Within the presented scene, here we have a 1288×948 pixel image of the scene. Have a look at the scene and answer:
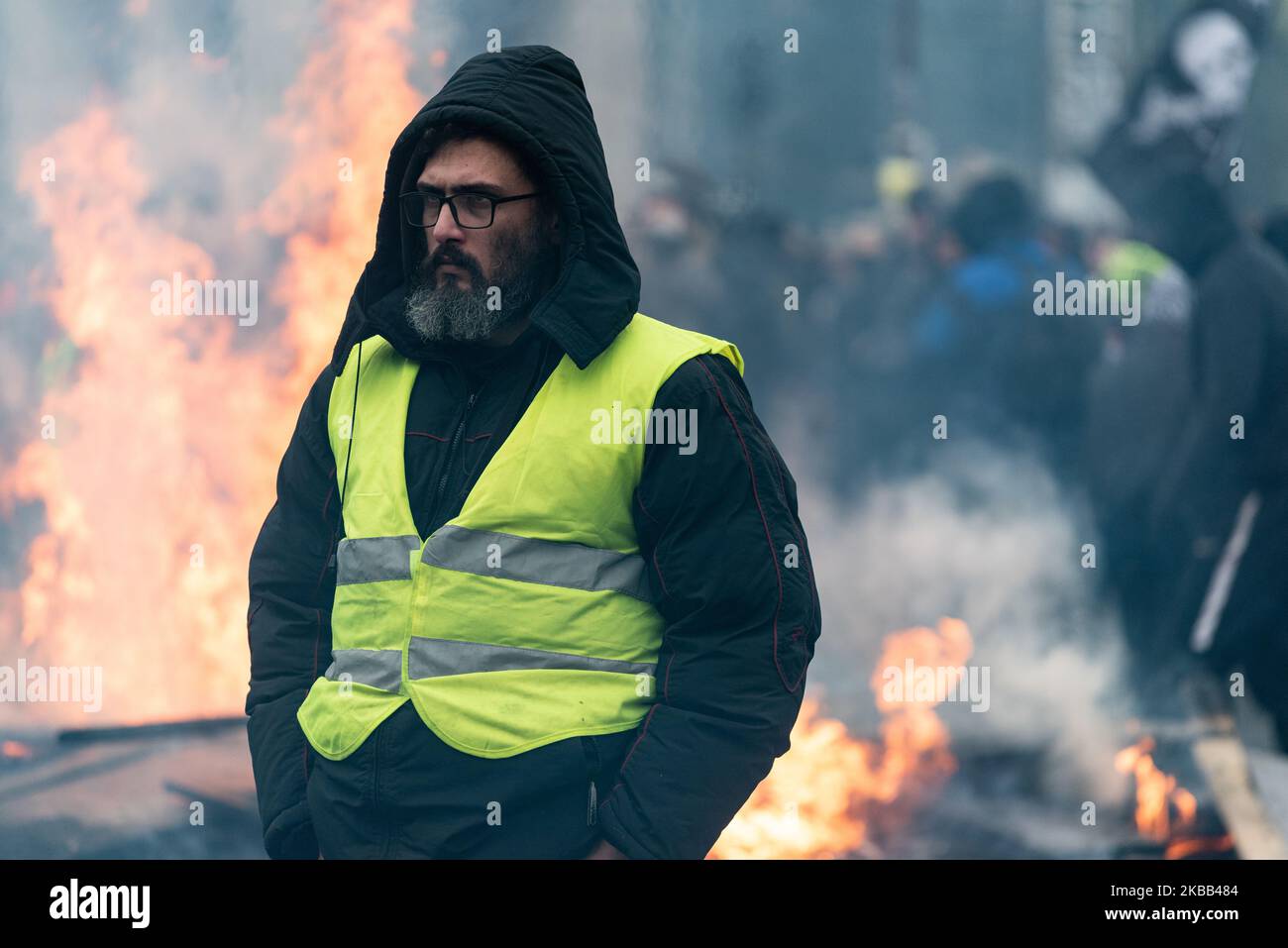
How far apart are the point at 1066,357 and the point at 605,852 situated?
6.03m

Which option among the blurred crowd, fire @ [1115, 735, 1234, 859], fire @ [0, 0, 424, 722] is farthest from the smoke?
fire @ [0, 0, 424, 722]

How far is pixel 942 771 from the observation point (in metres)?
6.00

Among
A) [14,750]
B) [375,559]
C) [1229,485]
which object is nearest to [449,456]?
[375,559]

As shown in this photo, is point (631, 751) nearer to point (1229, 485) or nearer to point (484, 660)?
point (484, 660)

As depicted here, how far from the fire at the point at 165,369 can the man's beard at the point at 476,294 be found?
3.74m

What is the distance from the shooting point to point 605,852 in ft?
7.32

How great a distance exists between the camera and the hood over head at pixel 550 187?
2297 mm

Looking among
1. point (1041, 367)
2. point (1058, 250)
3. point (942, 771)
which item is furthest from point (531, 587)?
point (1058, 250)

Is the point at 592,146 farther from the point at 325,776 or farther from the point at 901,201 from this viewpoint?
the point at 901,201

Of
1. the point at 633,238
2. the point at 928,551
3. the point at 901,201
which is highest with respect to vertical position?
the point at 901,201

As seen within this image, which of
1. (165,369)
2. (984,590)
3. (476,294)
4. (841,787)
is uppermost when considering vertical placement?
(165,369)

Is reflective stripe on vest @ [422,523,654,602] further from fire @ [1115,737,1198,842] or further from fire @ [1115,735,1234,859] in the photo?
fire @ [1115,737,1198,842]

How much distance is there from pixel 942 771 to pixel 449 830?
415 centimetres

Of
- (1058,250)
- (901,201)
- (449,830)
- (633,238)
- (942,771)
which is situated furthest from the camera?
(901,201)
